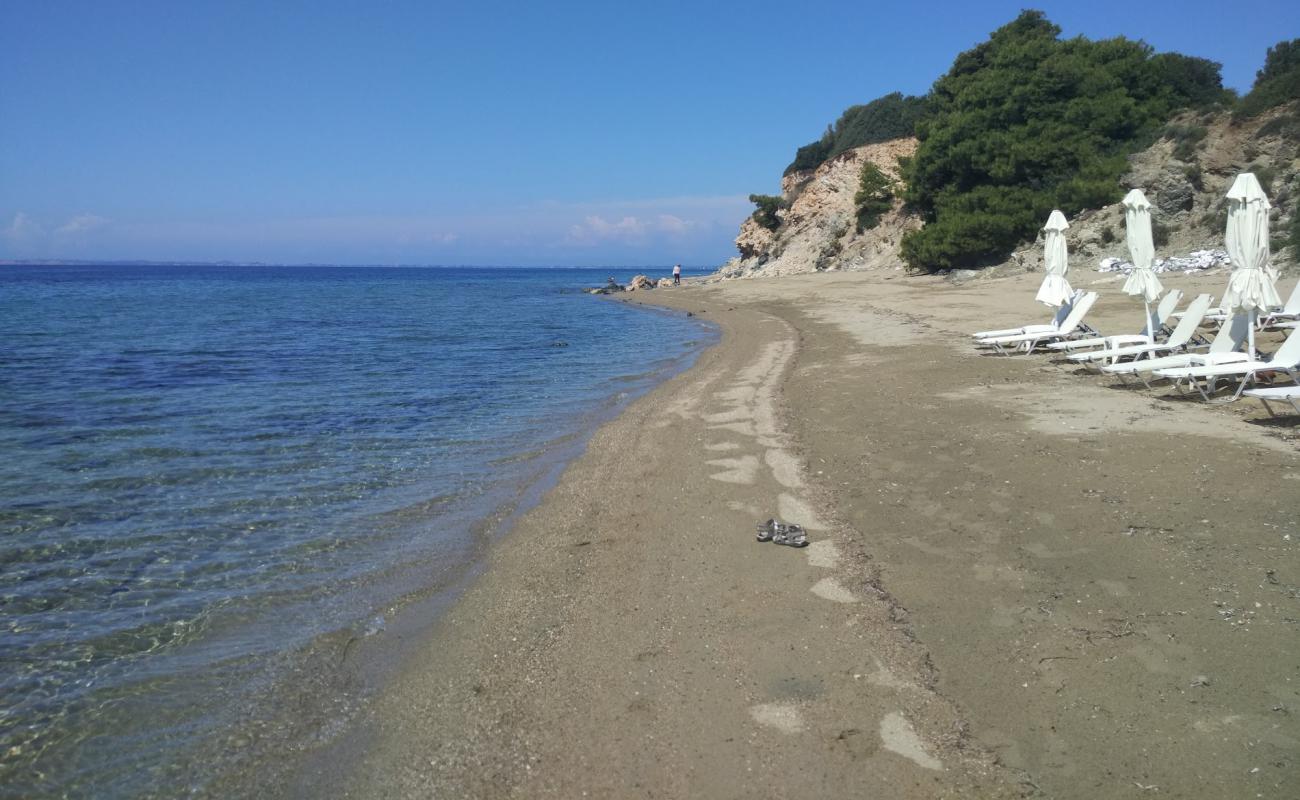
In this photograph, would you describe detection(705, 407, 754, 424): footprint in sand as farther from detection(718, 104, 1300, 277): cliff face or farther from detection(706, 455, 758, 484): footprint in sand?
detection(718, 104, 1300, 277): cliff face

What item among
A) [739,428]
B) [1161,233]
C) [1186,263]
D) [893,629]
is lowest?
[893,629]

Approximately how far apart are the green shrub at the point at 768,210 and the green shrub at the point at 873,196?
1372 cm

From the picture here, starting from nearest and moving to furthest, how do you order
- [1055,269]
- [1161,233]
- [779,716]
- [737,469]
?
1. [779,716]
2. [737,469]
3. [1055,269]
4. [1161,233]

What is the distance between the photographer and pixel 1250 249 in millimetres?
10039

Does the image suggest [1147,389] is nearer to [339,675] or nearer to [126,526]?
[339,675]

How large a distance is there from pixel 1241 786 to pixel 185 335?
1175 inches

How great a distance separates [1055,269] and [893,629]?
1247cm

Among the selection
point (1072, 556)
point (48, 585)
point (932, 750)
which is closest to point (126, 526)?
point (48, 585)

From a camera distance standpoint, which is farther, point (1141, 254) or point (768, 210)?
point (768, 210)

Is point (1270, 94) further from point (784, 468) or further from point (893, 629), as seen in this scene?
point (893, 629)

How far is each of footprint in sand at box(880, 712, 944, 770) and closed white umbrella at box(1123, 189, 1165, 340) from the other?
10.2 meters

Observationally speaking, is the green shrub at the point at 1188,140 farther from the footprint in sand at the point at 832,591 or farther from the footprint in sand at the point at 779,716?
the footprint in sand at the point at 779,716

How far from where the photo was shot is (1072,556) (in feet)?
18.1

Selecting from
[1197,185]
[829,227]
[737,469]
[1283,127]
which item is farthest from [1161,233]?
[829,227]
